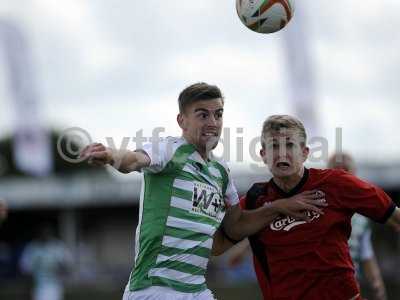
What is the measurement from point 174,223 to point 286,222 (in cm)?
84

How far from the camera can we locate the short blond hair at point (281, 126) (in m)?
5.70

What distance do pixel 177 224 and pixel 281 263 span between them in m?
0.83

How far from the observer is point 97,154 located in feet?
14.6

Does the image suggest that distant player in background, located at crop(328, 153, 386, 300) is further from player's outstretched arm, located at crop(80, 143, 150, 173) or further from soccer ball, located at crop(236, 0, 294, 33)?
player's outstretched arm, located at crop(80, 143, 150, 173)

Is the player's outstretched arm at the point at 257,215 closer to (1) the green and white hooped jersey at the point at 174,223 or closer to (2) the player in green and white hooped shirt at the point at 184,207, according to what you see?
(2) the player in green and white hooped shirt at the point at 184,207

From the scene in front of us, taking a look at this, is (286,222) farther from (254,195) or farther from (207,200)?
(207,200)

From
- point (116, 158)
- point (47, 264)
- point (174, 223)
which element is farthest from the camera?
point (47, 264)

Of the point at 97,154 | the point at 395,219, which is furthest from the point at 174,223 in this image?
the point at 395,219

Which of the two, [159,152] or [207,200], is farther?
[207,200]

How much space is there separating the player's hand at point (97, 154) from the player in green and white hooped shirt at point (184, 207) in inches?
30.4

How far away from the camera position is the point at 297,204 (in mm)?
5648

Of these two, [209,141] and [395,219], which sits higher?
[209,141]

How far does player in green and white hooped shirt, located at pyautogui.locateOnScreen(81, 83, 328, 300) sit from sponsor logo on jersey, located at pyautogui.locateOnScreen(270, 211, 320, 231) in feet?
0.17

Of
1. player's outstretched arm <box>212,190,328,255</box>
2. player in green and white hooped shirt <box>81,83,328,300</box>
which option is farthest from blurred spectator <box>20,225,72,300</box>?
player in green and white hooped shirt <box>81,83,328,300</box>
